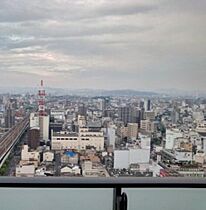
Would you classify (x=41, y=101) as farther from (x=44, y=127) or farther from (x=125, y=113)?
(x=125, y=113)

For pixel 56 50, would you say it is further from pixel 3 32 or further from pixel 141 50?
pixel 141 50

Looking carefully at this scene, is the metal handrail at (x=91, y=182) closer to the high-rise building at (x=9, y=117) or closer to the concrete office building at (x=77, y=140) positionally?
the concrete office building at (x=77, y=140)

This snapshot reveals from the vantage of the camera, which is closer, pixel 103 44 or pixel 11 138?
pixel 11 138

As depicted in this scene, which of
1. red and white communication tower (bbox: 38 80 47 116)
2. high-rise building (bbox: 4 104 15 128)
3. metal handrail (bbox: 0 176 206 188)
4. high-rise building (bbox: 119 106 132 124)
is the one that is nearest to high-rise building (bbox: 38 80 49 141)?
red and white communication tower (bbox: 38 80 47 116)

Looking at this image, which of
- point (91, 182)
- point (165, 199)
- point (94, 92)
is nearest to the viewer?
point (91, 182)

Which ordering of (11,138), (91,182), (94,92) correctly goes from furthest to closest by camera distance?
(94,92) < (11,138) < (91,182)

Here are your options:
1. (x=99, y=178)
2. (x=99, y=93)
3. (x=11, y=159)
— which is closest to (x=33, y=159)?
(x=11, y=159)

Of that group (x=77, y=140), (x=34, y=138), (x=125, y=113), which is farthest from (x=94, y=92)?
(x=34, y=138)
